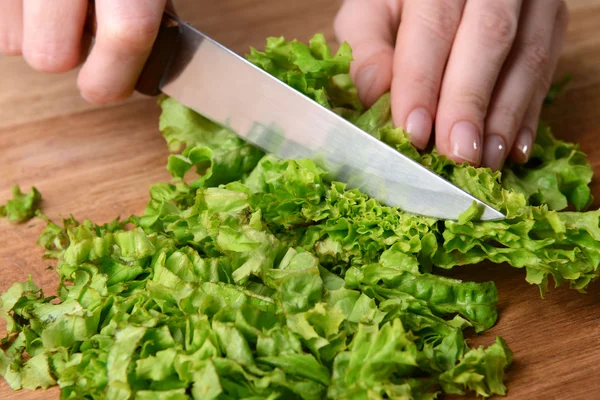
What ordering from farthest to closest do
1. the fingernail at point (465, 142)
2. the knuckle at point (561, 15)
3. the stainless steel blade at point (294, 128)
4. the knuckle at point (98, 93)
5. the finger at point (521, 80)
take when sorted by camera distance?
the knuckle at point (561, 15) → the knuckle at point (98, 93) → the finger at point (521, 80) → the fingernail at point (465, 142) → the stainless steel blade at point (294, 128)

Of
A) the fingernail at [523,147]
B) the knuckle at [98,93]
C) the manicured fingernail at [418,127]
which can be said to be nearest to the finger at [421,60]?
the manicured fingernail at [418,127]

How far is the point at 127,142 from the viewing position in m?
2.50

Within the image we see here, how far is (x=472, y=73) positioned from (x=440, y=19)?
0.22 m

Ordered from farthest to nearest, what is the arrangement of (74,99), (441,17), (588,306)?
(74,99), (441,17), (588,306)

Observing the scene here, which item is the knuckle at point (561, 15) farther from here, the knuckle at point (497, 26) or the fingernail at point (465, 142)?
the fingernail at point (465, 142)

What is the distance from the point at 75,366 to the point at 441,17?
1447 mm

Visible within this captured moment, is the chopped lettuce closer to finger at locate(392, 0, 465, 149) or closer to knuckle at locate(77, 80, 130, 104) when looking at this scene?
knuckle at locate(77, 80, 130, 104)

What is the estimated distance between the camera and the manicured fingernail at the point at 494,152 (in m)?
2.05

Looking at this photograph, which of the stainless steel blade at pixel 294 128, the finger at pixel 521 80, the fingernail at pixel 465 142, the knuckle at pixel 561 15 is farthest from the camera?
the knuckle at pixel 561 15

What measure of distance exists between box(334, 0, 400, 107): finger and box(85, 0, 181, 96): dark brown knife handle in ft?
1.85

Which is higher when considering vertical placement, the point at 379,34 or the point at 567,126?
the point at 379,34

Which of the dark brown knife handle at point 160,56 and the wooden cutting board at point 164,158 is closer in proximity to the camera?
the wooden cutting board at point 164,158

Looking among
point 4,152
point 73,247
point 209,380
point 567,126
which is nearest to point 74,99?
point 4,152

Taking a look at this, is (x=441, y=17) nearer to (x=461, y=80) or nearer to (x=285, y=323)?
(x=461, y=80)
